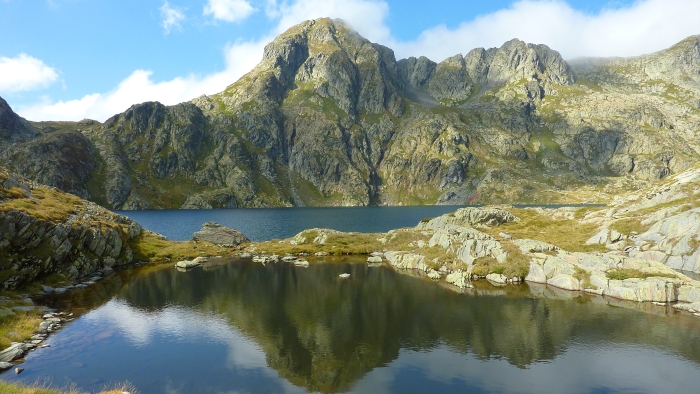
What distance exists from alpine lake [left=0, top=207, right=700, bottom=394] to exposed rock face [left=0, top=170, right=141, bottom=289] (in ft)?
23.2

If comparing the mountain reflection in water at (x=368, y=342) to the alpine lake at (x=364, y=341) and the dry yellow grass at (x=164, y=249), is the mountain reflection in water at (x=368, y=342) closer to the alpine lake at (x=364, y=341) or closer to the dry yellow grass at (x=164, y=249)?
the alpine lake at (x=364, y=341)

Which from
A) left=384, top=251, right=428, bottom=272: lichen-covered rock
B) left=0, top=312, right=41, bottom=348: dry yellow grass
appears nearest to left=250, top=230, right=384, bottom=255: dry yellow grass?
left=384, top=251, right=428, bottom=272: lichen-covered rock

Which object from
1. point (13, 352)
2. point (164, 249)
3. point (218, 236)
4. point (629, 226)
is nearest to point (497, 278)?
point (629, 226)

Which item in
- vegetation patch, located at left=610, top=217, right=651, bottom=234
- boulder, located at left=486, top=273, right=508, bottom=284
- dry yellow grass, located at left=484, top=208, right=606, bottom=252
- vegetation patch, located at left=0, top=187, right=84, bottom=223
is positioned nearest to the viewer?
vegetation patch, located at left=0, top=187, right=84, bottom=223

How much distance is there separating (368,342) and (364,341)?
519 millimetres

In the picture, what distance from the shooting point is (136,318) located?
45.9 metres

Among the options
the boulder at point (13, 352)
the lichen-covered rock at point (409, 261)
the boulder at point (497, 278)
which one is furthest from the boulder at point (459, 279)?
the boulder at point (13, 352)

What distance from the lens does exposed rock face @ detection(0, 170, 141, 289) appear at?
2072 inches

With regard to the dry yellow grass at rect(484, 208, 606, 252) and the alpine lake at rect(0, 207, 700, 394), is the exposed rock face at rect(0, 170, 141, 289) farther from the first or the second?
the dry yellow grass at rect(484, 208, 606, 252)

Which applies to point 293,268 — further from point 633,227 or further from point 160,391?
point 633,227

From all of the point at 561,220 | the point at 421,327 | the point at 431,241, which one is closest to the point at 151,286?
the point at 421,327

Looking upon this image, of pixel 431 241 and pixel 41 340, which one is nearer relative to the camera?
pixel 41 340

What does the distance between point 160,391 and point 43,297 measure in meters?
36.2

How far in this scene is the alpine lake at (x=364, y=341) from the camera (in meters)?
30.0
